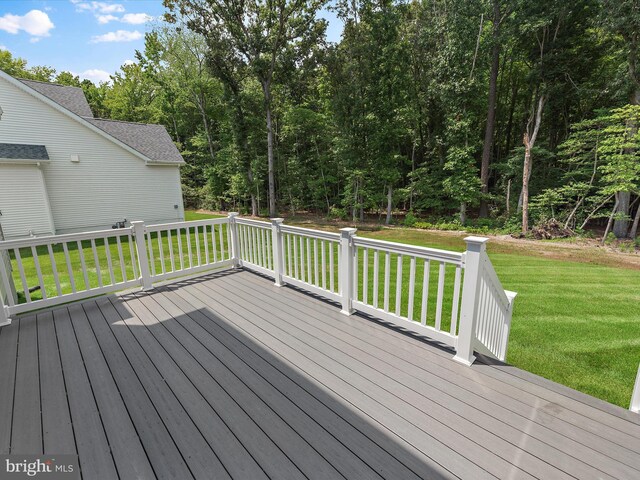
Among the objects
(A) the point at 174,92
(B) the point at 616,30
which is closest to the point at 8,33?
(A) the point at 174,92

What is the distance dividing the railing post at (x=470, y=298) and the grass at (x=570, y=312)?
1191 mm

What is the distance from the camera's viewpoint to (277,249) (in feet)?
13.4

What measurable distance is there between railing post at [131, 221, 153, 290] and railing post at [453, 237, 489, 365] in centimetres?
387

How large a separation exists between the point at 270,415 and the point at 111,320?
248 cm

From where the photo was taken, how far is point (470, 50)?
11234 mm

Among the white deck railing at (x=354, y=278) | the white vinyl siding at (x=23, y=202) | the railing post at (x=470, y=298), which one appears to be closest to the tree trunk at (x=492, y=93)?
the white deck railing at (x=354, y=278)

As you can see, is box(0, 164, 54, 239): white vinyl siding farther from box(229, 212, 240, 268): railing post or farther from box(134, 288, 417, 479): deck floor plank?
box(134, 288, 417, 479): deck floor plank

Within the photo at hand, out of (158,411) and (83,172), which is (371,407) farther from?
(83,172)

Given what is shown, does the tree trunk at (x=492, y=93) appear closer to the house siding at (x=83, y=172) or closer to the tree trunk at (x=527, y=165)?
the tree trunk at (x=527, y=165)

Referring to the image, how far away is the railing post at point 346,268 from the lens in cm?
312

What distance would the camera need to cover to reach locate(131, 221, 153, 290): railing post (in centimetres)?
387

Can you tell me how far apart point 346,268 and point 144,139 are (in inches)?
524

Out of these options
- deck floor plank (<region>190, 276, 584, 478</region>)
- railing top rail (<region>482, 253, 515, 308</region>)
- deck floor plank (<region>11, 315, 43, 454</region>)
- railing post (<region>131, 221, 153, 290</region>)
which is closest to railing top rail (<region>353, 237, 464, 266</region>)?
railing top rail (<region>482, 253, 515, 308</region>)

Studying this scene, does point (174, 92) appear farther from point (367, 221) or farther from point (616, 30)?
point (616, 30)
